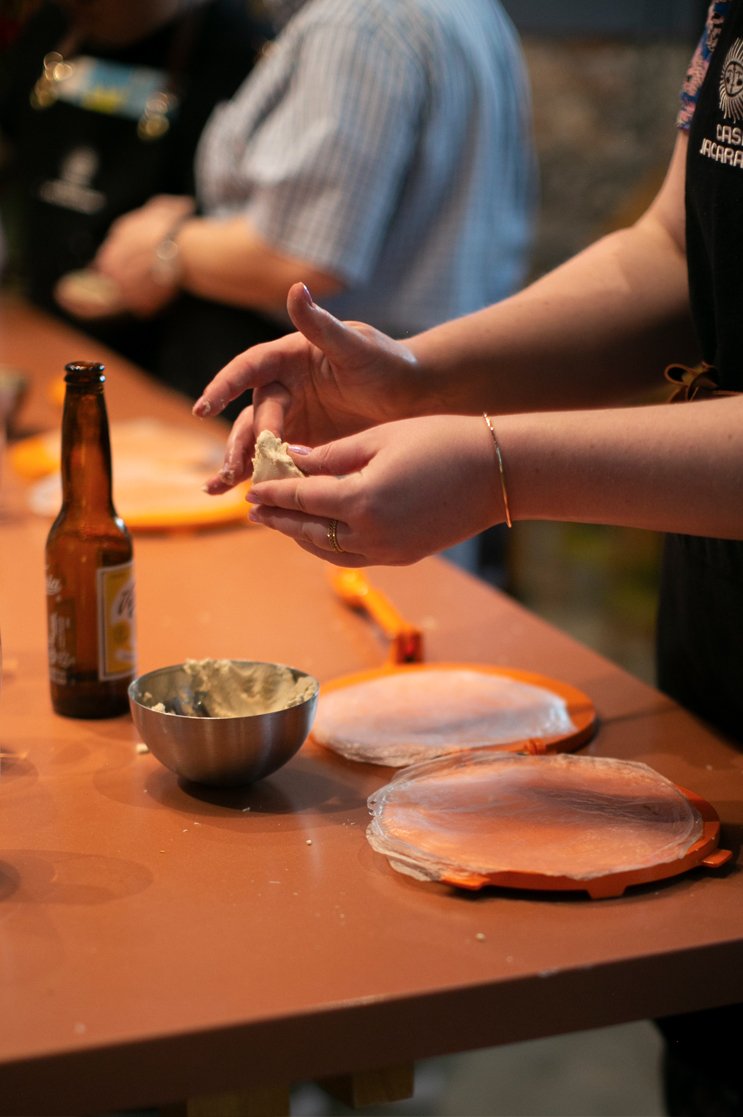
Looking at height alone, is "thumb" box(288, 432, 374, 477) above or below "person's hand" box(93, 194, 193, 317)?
below

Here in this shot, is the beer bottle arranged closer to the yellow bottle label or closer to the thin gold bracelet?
the yellow bottle label

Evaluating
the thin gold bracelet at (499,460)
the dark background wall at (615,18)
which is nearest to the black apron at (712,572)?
the thin gold bracelet at (499,460)

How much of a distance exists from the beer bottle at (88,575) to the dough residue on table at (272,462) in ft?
0.60

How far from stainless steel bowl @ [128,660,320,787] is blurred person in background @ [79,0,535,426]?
123cm

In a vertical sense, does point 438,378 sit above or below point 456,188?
below

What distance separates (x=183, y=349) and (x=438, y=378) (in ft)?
5.93

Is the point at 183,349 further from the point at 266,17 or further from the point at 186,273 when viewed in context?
the point at 266,17

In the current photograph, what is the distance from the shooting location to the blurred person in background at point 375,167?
6.64ft

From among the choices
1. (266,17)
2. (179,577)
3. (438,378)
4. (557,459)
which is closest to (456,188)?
(266,17)

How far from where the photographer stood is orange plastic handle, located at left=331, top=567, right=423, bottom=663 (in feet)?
3.97

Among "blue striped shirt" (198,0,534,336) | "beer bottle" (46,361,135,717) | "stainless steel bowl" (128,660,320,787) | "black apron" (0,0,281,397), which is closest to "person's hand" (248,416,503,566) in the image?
"stainless steel bowl" (128,660,320,787)

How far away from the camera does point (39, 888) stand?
80 cm

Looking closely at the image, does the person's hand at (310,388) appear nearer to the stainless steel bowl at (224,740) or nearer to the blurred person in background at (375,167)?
the stainless steel bowl at (224,740)

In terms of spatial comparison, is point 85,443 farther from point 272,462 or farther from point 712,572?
point 712,572
